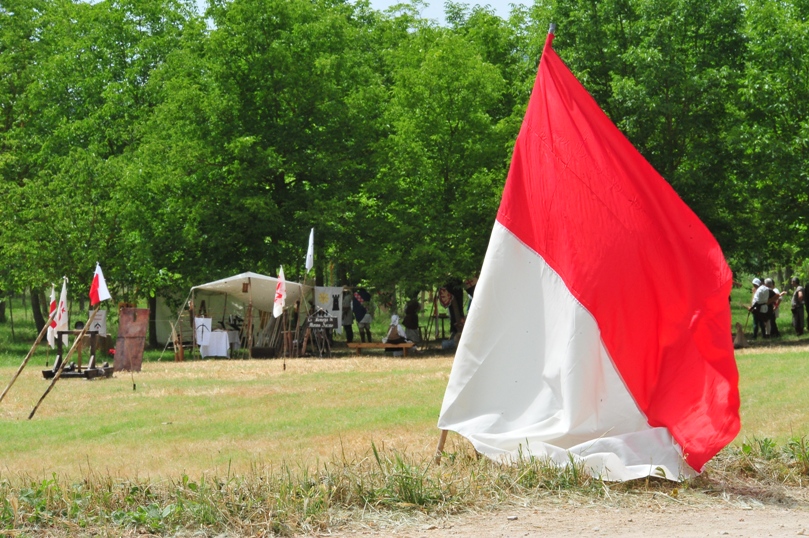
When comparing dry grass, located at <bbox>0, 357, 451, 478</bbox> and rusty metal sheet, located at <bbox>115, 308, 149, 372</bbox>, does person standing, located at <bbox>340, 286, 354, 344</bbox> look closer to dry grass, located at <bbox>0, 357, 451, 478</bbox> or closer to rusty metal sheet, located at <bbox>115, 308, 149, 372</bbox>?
dry grass, located at <bbox>0, 357, 451, 478</bbox>

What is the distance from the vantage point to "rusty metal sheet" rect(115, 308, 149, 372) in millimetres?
20578

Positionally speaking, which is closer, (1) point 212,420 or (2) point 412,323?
(1) point 212,420

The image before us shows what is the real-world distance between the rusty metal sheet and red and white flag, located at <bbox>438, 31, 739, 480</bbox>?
12.9m

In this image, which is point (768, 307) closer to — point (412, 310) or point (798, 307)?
point (798, 307)

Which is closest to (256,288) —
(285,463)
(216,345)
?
(216,345)

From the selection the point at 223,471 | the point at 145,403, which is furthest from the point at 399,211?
the point at 223,471

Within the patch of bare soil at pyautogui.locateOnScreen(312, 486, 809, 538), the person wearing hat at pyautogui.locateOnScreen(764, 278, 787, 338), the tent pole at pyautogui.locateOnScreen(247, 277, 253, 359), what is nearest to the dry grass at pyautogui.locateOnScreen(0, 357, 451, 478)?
the patch of bare soil at pyautogui.locateOnScreen(312, 486, 809, 538)

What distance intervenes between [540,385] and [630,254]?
1.29 metres

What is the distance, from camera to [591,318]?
8.46 m

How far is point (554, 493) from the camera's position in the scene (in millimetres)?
7785

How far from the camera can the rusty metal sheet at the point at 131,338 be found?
2058 cm

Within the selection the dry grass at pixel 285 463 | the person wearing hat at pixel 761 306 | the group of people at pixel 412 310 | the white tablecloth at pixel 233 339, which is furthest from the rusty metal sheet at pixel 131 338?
the person wearing hat at pixel 761 306

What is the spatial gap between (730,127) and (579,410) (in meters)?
25.2

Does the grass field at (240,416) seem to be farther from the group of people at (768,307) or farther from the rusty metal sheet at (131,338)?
the group of people at (768,307)
